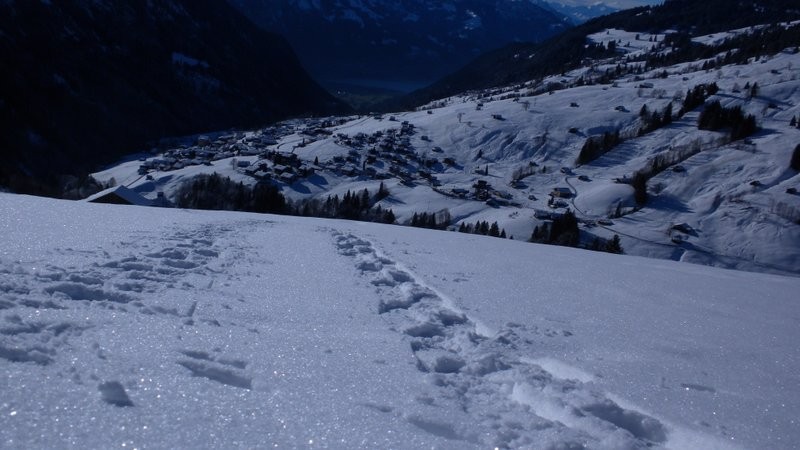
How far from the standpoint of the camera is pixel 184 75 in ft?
587

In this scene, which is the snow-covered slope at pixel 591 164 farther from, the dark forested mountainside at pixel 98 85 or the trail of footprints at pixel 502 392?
the trail of footprints at pixel 502 392

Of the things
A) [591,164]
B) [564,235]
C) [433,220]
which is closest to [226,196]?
[433,220]

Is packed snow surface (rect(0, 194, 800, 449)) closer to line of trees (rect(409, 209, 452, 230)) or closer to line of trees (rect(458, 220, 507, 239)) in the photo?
line of trees (rect(458, 220, 507, 239))

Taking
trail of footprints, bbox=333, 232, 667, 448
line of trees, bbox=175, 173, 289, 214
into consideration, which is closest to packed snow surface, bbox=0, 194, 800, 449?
trail of footprints, bbox=333, 232, 667, 448

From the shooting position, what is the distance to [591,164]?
3558 inches

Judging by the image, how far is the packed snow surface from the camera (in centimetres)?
305

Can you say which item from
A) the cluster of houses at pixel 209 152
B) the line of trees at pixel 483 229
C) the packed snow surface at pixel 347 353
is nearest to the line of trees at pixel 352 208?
the line of trees at pixel 483 229

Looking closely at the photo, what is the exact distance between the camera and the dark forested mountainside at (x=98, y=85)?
107562 millimetres

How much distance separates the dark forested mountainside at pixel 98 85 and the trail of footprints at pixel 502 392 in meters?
92.0

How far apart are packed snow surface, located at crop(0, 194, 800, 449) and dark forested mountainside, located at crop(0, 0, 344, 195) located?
8974cm

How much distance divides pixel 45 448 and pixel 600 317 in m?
5.74

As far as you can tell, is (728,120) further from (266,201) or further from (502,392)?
(502,392)

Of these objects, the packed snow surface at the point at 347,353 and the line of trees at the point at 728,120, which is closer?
the packed snow surface at the point at 347,353

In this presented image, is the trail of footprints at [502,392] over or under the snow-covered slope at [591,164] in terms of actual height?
under
